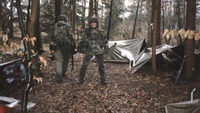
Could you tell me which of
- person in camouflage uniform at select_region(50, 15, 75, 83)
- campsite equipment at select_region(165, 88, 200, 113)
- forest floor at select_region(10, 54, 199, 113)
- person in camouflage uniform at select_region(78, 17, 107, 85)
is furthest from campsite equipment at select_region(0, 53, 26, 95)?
campsite equipment at select_region(165, 88, 200, 113)

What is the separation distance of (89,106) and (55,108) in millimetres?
797

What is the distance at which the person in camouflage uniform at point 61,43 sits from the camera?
18.9ft

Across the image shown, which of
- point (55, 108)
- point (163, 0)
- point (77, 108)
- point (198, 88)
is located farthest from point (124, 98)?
point (163, 0)

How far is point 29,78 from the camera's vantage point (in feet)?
9.52

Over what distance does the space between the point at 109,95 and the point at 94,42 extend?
1.71 metres

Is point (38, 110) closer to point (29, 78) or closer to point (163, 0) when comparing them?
point (29, 78)

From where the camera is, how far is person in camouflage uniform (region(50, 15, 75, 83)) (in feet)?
18.9

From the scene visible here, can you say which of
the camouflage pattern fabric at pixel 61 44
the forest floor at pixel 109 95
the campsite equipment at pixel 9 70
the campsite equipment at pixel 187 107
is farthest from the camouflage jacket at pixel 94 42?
the campsite equipment at pixel 187 107

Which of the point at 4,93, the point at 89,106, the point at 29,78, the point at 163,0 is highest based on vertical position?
the point at 163,0

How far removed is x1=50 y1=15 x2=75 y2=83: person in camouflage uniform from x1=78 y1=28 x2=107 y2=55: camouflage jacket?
0.56m

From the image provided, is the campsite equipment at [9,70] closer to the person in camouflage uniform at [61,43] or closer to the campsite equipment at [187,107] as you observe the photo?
the person in camouflage uniform at [61,43]

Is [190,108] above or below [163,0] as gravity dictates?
below

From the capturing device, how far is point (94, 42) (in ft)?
18.9

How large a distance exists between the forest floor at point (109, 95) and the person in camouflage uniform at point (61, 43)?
573 millimetres
